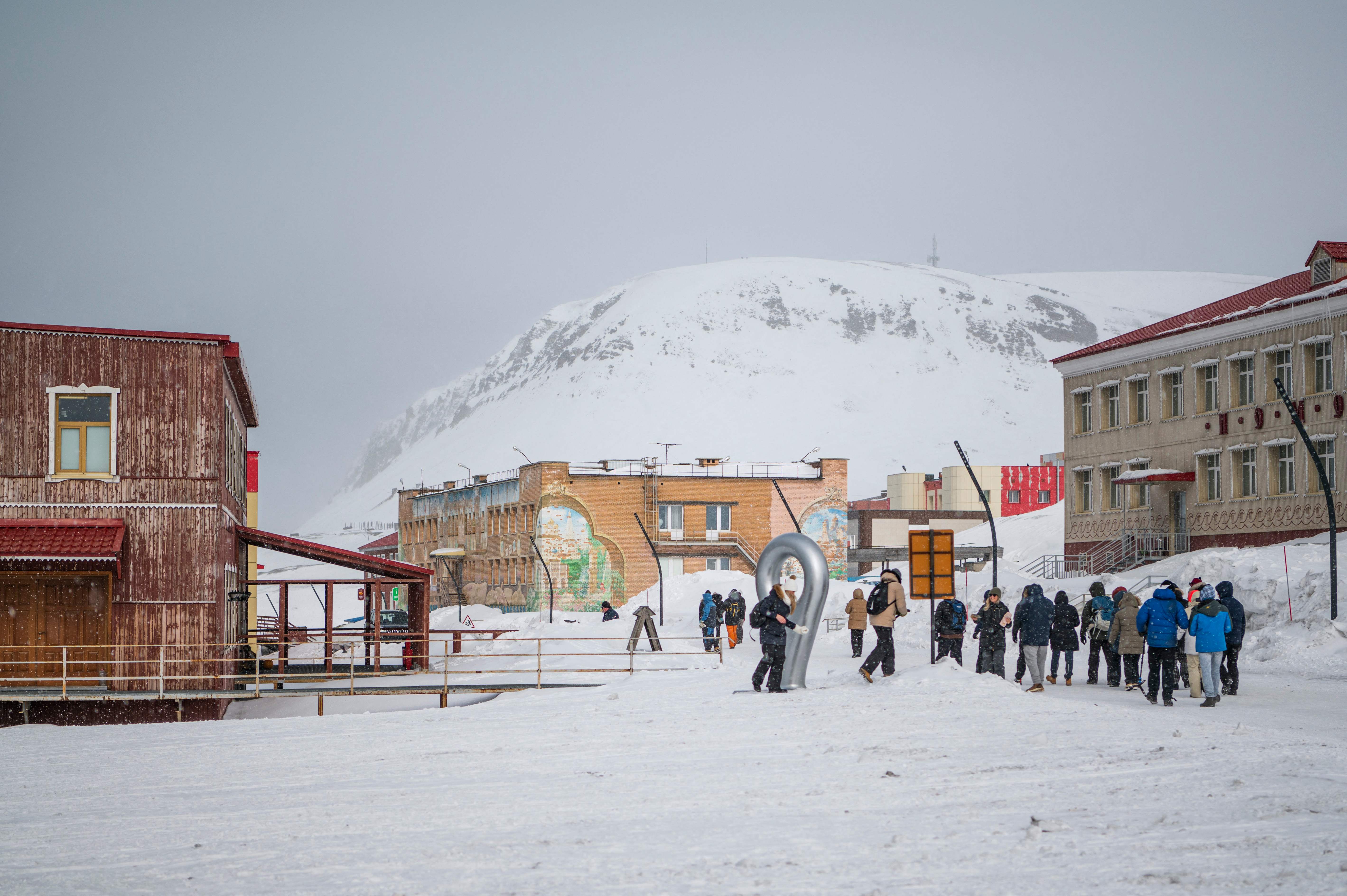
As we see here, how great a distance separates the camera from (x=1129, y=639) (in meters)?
19.4

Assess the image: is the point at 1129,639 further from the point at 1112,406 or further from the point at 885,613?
the point at 1112,406

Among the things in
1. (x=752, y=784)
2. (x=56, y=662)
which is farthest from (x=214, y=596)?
(x=752, y=784)

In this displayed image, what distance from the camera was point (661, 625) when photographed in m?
48.0

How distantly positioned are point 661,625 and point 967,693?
101 feet

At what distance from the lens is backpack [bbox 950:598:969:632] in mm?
21109

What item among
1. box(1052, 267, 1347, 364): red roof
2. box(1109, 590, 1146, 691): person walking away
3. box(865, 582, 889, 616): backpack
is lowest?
box(1109, 590, 1146, 691): person walking away

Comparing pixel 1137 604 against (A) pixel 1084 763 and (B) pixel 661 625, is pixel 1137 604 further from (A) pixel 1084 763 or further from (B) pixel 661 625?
(B) pixel 661 625

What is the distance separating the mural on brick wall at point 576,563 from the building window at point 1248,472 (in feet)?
113

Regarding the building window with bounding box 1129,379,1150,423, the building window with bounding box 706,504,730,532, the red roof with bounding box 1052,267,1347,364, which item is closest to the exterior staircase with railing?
the building window with bounding box 1129,379,1150,423

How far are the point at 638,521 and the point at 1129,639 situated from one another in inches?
1877

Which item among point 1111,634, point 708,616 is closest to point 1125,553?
point 708,616

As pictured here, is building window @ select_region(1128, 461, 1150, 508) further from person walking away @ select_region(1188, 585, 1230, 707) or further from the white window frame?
the white window frame

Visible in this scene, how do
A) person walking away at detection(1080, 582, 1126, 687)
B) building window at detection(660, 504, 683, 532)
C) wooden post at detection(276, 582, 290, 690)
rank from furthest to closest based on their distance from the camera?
building window at detection(660, 504, 683, 532) < wooden post at detection(276, 582, 290, 690) < person walking away at detection(1080, 582, 1126, 687)

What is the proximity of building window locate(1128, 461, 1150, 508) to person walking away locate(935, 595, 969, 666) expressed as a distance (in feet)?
75.6
